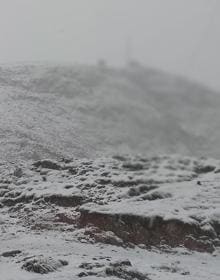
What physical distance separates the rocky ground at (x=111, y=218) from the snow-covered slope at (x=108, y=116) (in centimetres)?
64

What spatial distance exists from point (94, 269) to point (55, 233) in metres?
2.68

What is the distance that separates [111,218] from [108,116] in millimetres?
4952

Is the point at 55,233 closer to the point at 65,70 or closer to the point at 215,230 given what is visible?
the point at 215,230

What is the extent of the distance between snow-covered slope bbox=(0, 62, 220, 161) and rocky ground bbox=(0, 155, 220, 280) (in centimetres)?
64

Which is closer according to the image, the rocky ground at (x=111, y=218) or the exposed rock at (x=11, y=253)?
the rocky ground at (x=111, y=218)

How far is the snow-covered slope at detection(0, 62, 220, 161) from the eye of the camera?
14953 millimetres

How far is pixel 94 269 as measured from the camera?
34.5 ft

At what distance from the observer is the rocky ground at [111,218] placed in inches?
432

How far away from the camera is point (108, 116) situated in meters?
17.4

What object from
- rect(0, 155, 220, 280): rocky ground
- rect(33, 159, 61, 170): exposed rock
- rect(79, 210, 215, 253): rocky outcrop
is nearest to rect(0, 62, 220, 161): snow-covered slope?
rect(33, 159, 61, 170): exposed rock

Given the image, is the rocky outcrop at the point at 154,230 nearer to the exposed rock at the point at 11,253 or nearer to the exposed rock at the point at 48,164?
the exposed rock at the point at 11,253

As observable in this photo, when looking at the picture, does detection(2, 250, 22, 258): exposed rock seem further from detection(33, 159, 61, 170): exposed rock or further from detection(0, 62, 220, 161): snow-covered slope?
detection(33, 159, 61, 170): exposed rock

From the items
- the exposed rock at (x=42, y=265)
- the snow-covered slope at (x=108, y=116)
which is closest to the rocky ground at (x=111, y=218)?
the exposed rock at (x=42, y=265)

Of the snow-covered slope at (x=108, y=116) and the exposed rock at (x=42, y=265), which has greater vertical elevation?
the snow-covered slope at (x=108, y=116)
